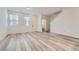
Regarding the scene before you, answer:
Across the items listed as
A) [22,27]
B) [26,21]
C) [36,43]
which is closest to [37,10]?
[26,21]

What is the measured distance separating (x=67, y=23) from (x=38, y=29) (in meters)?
0.51

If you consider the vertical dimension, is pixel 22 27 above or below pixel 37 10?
below

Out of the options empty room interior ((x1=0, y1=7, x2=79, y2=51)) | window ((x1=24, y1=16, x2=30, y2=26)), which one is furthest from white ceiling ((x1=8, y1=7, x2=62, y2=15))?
window ((x1=24, y1=16, x2=30, y2=26))

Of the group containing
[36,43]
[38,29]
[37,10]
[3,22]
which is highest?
[37,10]

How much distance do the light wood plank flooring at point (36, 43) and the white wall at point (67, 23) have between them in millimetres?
105

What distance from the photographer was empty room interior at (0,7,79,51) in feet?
5.13

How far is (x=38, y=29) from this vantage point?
66.4 inches

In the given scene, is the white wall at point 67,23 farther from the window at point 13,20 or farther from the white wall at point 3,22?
the white wall at point 3,22

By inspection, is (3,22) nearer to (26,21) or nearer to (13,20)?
(13,20)
